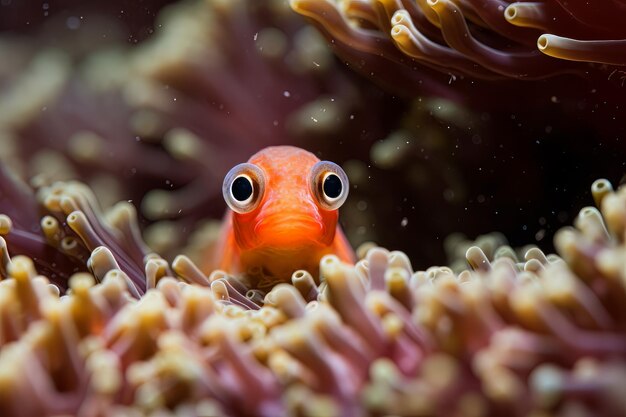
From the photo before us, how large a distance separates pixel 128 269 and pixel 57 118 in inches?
92.0

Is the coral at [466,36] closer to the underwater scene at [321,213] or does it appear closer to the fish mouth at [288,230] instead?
the underwater scene at [321,213]

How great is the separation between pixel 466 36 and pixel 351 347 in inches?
54.3

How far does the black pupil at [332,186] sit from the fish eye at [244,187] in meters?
0.24

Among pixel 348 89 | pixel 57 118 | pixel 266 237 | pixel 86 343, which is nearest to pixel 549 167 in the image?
pixel 348 89

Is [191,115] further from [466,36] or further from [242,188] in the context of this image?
[466,36]

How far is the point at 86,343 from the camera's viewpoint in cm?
137

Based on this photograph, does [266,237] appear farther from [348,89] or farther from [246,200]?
[348,89]

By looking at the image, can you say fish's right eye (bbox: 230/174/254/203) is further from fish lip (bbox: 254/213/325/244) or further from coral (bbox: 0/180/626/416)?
coral (bbox: 0/180/626/416)

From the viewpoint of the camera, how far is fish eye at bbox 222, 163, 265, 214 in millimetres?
2359

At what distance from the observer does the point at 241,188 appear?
92.9 inches

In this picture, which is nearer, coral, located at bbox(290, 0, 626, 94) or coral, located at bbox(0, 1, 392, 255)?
coral, located at bbox(290, 0, 626, 94)

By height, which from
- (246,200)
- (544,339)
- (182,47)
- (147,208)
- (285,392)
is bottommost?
(147,208)

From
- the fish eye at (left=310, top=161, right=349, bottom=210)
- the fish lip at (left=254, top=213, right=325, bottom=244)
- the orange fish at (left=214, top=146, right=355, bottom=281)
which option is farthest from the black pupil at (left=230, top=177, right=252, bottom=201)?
the fish eye at (left=310, top=161, right=349, bottom=210)

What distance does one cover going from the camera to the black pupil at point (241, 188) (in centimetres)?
236
